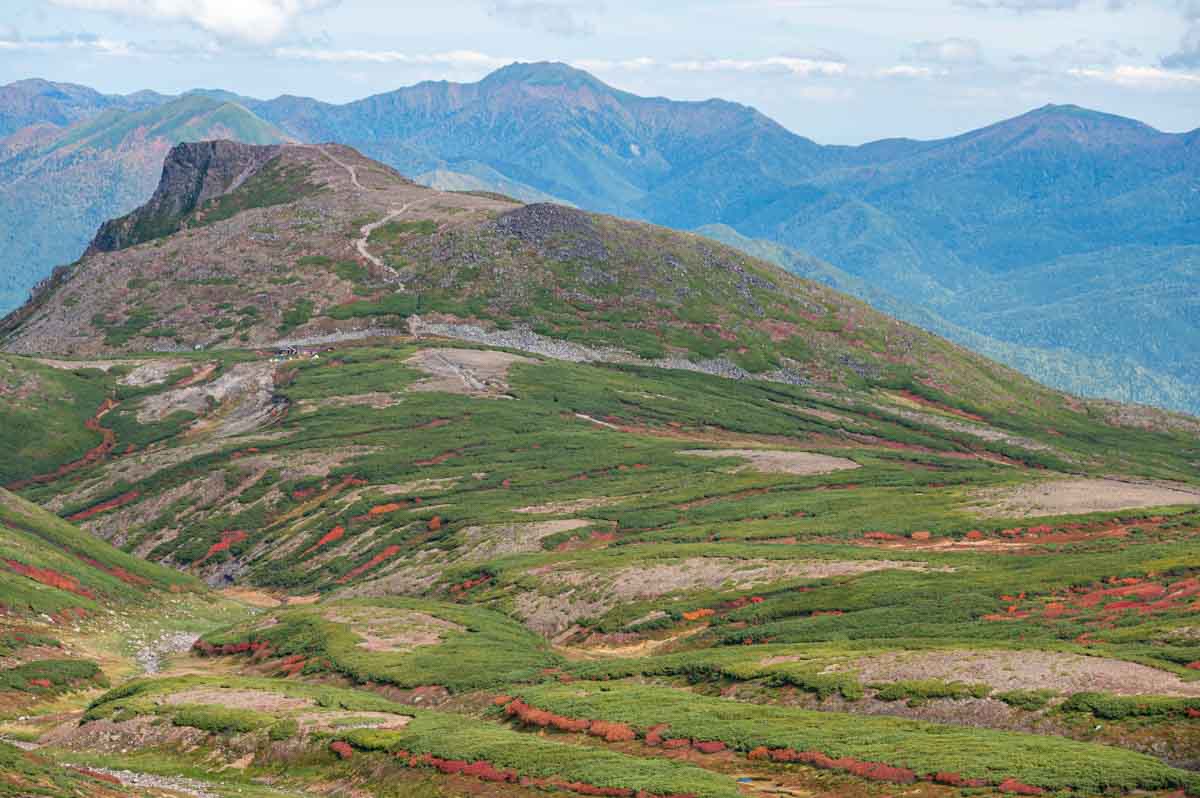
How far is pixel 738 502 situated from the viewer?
12219 cm

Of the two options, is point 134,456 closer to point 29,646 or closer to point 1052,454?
point 29,646

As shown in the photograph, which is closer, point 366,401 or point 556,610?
point 556,610

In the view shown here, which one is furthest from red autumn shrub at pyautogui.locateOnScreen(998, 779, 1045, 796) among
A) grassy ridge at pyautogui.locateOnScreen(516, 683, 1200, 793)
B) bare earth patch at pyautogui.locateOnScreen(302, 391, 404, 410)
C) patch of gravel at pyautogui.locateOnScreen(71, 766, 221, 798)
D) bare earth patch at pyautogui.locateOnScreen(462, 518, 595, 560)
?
bare earth patch at pyautogui.locateOnScreen(302, 391, 404, 410)

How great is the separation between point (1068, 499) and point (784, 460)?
1681 inches

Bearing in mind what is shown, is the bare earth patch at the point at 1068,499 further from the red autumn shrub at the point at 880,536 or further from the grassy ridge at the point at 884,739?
the grassy ridge at the point at 884,739

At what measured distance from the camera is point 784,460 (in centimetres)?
14525

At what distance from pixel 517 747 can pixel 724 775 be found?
981 centimetres

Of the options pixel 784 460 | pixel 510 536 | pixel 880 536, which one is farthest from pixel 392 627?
pixel 784 460

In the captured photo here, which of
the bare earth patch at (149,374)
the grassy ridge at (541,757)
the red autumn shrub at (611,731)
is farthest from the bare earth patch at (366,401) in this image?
the red autumn shrub at (611,731)

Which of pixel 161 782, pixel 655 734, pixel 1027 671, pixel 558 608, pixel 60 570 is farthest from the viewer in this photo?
pixel 60 570

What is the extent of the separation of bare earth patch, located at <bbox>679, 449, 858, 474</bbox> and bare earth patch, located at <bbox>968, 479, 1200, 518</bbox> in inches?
1106

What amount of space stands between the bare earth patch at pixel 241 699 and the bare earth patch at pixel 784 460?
274 feet

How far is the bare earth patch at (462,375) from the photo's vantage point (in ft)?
593

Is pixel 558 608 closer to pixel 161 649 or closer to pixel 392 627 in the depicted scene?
pixel 392 627
